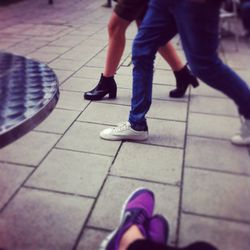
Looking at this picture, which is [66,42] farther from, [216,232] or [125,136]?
[216,232]

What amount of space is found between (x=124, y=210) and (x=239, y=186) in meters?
0.69

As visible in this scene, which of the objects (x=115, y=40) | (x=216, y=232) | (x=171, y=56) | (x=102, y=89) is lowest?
(x=216, y=232)

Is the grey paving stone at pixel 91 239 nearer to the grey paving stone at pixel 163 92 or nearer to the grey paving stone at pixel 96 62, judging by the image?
the grey paving stone at pixel 163 92

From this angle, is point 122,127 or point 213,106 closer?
point 122,127

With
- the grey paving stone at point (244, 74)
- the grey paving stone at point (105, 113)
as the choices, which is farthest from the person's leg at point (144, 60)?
the grey paving stone at point (244, 74)

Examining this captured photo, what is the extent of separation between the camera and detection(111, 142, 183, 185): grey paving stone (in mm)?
1866

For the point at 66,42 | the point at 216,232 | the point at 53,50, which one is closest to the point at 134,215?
the point at 216,232

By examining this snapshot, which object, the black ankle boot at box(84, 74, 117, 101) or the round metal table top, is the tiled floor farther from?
the round metal table top

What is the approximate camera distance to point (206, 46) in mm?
1625

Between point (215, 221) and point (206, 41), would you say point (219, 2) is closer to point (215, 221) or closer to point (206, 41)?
point (206, 41)

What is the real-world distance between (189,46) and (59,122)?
3.90 feet

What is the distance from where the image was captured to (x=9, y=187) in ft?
5.79

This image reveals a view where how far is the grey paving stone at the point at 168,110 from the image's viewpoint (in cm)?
255

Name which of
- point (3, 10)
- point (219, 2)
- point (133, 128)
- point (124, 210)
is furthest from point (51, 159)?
point (3, 10)
